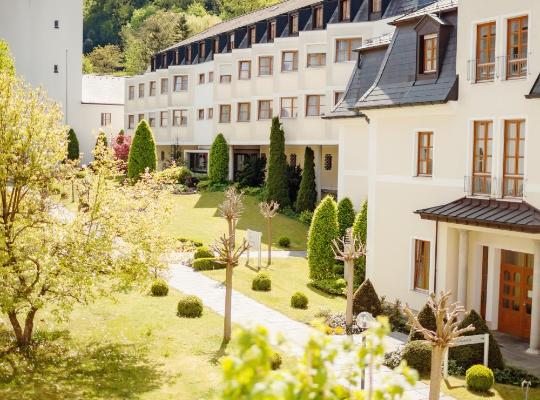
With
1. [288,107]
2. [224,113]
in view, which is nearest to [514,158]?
[288,107]

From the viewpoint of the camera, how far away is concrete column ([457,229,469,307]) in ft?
69.2

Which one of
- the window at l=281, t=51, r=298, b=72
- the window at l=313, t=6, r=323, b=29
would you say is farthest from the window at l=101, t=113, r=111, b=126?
the window at l=313, t=6, r=323, b=29

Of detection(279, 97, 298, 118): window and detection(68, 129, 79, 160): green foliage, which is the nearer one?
detection(279, 97, 298, 118): window

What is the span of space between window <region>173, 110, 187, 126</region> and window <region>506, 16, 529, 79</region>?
1641 inches

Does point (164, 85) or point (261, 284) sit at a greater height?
point (164, 85)

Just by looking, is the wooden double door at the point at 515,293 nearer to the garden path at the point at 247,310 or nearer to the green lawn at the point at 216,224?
the garden path at the point at 247,310

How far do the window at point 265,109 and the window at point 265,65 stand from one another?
194 centimetres

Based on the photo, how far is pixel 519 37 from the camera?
19.2 meters

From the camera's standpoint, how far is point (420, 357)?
17562 millimetres

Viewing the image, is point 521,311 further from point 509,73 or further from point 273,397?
point 273,397

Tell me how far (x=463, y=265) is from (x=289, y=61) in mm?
28248

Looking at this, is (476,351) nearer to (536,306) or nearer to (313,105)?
(536,306)

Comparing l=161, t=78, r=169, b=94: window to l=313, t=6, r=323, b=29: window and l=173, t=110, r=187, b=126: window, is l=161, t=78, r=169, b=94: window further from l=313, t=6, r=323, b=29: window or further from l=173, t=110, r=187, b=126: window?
l=313, t=6, r=323, b=29: window

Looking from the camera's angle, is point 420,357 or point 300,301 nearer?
point 420,357
